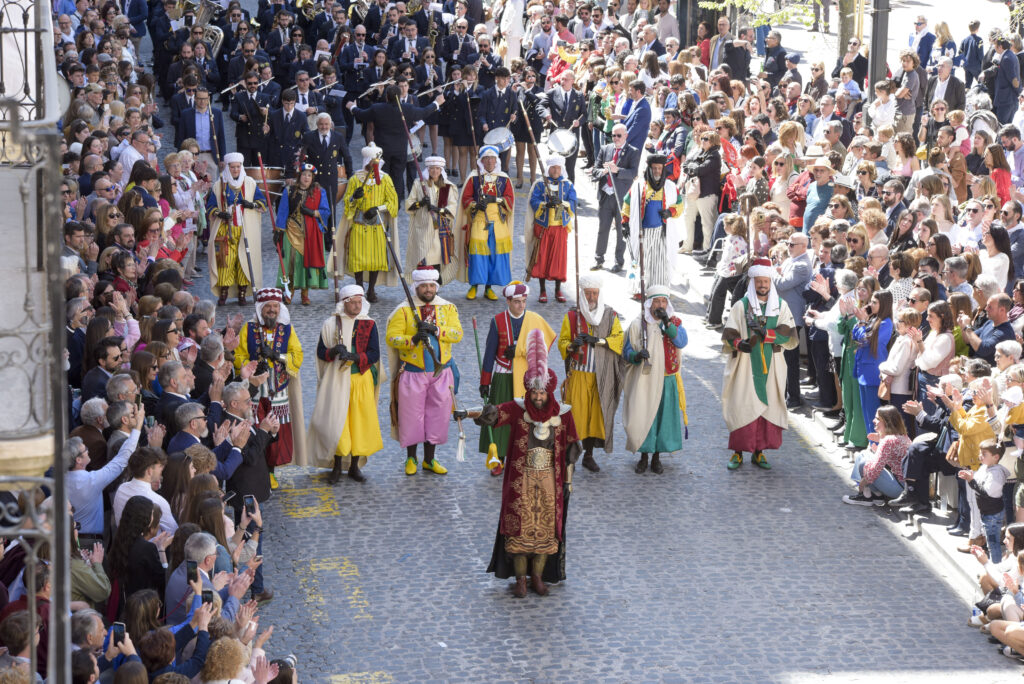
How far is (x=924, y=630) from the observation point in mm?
10328

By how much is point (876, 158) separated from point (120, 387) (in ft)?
30.8

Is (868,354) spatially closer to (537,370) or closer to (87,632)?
(537,370)

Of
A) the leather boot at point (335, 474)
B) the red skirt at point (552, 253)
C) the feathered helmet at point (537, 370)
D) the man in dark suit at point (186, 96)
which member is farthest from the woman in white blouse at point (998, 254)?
the man in dark suit at point (186, 96)

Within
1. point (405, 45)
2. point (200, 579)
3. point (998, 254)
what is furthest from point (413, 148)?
point (200, 579)

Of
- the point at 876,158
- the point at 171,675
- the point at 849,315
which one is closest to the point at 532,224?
the point at 876,158

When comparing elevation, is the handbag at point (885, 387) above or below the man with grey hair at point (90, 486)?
above

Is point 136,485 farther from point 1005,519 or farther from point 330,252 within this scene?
point 330,252

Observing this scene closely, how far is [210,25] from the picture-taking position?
26359 mm

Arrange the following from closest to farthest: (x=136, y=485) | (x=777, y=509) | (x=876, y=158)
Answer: (x=136, y=485), (x=777, y=509), (x=876, y=158)

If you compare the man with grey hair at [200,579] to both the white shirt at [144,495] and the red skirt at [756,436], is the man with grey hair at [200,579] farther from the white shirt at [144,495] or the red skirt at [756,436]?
the red skirt at [756,436]

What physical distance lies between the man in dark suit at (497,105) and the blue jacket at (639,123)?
2.19 meters

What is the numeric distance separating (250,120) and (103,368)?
9.86 m

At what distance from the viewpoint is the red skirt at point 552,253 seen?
1700cm

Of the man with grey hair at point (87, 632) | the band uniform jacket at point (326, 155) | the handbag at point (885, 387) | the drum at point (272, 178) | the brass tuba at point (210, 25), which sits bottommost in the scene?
the man with grey hair at point (87, 632)
